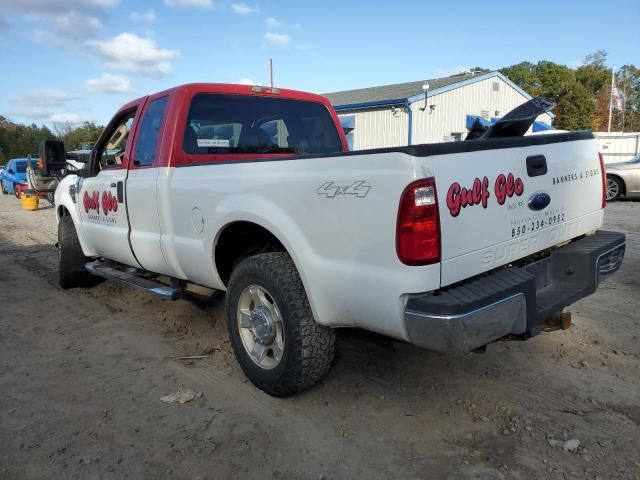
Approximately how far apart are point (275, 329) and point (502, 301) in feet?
4.49

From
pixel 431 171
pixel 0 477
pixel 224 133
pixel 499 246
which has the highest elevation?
pixel 224 133

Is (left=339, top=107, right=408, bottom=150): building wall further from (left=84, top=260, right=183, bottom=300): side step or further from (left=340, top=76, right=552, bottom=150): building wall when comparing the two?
(left=84, top=260, right=183, bottom=300): side step

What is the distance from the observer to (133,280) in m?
4.48

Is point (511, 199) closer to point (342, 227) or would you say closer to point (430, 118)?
point (342, 227)

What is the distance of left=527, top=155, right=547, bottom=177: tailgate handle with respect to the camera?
9.13 ft

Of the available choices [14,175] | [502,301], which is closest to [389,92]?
[14,175]

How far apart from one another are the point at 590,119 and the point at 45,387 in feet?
165

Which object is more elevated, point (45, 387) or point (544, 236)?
point (544, 236)

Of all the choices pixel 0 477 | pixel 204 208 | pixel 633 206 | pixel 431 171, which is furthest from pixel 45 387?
pixel 633 206

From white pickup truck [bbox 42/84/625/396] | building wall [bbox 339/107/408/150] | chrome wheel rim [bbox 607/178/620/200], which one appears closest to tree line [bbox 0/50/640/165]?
building wall [bbox 339/107/408/150]

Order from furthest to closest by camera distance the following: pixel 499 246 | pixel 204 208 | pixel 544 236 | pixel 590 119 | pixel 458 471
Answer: pixel 590 119 → pixel 204 208 → pixel 544 236 → pixel 499 246 → pixel 458 471

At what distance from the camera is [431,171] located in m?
2.29

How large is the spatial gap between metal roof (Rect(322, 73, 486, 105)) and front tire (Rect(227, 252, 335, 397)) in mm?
19181

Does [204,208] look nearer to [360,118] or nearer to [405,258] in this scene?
[405,258]
